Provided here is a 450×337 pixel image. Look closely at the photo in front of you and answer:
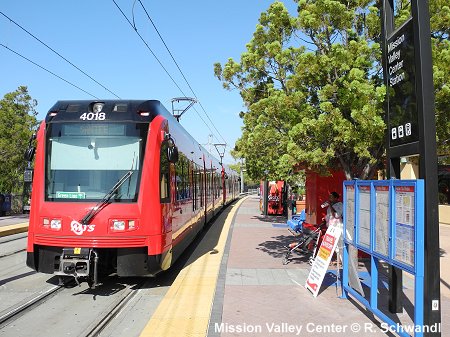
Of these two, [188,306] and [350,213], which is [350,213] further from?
[188,306]

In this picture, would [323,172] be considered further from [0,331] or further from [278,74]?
[0,331]

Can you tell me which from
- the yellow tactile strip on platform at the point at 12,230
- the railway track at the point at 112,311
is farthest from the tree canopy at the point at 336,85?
the yellow tactile strip on platform at the point at 12,230

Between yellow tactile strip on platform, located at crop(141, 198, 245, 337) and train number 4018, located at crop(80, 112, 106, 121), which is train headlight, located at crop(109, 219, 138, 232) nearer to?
yellow tactile strip on platform, located at crop(141, 198, 245, 337)

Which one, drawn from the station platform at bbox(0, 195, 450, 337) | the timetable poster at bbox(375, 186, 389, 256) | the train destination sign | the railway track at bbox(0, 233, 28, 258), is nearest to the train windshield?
the station platform at bbox(0, 195, 450, 337)

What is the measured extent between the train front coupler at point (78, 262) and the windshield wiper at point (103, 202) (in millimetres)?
460

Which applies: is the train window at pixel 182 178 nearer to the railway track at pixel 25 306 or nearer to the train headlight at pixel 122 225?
the train headlight at pixel 122 225

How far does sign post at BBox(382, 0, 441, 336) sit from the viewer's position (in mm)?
4328

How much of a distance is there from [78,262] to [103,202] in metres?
0.99

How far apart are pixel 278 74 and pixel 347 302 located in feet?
16.6

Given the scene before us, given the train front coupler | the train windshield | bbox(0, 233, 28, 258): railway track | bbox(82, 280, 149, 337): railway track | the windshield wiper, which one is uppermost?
the train windshield

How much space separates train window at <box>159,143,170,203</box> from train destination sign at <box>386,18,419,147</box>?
12.0 feet

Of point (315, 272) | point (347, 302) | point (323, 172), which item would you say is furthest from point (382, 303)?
point (323, 172)

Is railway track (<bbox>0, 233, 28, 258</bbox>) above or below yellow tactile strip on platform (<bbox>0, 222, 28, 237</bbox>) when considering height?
below

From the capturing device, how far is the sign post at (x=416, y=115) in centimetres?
433
